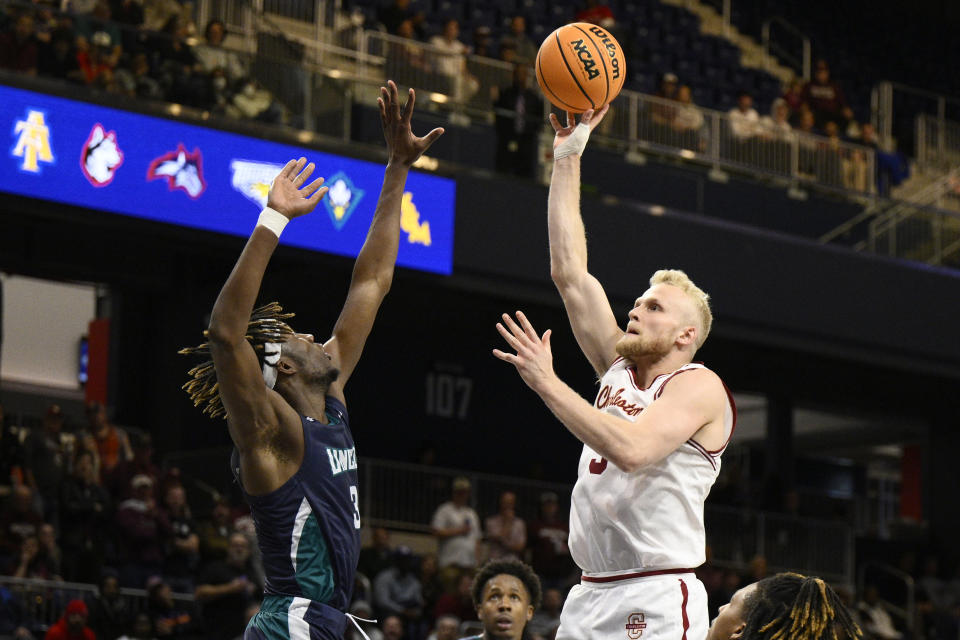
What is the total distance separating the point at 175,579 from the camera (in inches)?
530

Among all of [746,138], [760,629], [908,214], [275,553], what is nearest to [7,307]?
[746,138]

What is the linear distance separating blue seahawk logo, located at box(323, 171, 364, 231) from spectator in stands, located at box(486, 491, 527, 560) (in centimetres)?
334

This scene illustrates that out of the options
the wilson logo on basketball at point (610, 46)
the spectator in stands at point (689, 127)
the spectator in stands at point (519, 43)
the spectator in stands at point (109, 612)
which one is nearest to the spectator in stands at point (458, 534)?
the spectator in stands at point (109, 612)

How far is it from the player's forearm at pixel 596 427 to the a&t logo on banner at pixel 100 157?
32.1 ft

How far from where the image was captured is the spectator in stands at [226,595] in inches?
496

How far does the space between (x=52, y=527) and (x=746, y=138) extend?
32.2 ft

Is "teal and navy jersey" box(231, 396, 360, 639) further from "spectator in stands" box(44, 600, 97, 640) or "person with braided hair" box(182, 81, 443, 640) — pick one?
"spectator in stands" box(44, 600, 97, 640)

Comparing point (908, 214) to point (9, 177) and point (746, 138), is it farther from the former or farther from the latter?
point (9, 177)

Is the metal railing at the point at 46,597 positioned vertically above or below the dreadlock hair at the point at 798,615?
below

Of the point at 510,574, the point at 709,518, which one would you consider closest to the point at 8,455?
the point at 510,574

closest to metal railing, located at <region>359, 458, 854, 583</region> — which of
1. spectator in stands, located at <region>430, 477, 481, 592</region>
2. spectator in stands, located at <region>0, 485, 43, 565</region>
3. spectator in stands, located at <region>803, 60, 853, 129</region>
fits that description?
spectator in stands, located at <region>430, 477, 481, 592</region>

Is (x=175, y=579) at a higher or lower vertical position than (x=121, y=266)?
lower

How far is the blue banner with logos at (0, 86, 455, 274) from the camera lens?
44.9 feet

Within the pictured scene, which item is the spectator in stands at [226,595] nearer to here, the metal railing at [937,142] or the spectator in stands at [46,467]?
the spectator in stands at [46,467]
